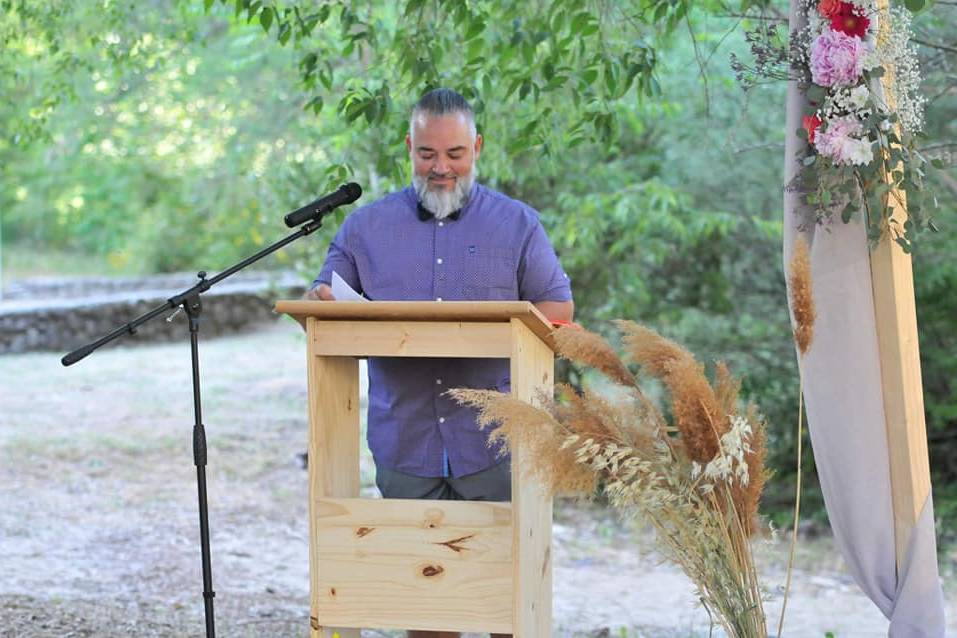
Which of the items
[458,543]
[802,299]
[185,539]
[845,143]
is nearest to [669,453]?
[802,299]

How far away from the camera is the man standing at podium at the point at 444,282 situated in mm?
3383

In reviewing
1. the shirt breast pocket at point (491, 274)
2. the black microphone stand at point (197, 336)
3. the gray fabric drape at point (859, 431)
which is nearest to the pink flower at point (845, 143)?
the gray fabric drape at point (859, 431)

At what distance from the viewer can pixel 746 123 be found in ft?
28.2

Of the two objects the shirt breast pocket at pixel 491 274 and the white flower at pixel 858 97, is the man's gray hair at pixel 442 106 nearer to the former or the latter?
the shirt breast pocket at pixel 491 274

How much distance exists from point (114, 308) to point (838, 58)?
14574mm

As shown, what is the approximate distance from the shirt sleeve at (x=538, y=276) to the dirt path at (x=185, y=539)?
1019 millimetres

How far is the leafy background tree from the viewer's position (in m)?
4.87

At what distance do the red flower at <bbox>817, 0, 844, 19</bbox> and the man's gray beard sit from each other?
0.93 metres

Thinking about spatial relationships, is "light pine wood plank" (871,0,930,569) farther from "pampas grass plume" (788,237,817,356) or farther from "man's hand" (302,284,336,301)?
"man's hand" (302,284,336,301)

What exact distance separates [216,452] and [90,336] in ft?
21.5

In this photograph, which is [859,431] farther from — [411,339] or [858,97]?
[411,339]

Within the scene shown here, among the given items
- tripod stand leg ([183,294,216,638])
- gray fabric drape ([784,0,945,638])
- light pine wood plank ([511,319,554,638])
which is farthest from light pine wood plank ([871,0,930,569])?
tripod stand leg ([183,294,216,638])

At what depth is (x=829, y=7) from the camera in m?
3.07

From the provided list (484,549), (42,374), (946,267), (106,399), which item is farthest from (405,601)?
(42,374)
